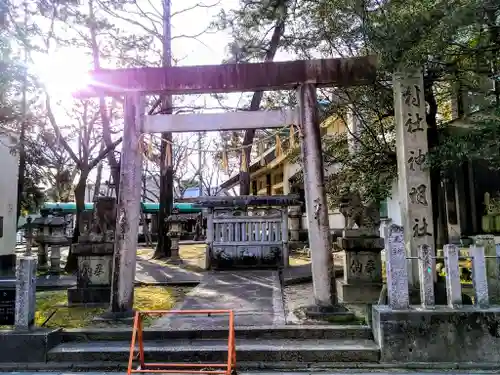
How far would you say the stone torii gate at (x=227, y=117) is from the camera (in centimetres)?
744

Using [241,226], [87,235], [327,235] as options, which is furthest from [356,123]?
[87,235]

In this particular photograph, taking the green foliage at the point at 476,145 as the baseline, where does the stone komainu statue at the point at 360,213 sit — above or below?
below

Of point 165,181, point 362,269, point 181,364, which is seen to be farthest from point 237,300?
point 165,181

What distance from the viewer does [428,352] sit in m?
5.80

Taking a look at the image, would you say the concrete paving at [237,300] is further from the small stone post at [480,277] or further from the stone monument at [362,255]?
the small stone post at [480,277]

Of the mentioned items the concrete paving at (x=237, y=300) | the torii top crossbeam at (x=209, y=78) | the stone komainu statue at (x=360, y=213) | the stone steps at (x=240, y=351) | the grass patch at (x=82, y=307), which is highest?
the torii top crossbeam at (x=209, y=78)

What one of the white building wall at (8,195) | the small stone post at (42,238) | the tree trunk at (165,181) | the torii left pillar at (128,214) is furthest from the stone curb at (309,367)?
the white building wall at (8,195)

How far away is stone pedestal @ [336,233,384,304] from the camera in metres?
9.27

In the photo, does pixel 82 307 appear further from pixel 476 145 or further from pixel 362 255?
pixel 476 145

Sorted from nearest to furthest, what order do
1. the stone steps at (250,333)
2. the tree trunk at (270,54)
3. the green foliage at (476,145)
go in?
the stone steps at (250,333) → the green foliage at (476,145) → the tree trunk at (270,54)

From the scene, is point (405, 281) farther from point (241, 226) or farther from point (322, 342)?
point (241, 226)

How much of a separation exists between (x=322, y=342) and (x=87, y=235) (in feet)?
20.7

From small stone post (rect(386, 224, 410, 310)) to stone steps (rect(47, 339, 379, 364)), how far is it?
0.78 meters

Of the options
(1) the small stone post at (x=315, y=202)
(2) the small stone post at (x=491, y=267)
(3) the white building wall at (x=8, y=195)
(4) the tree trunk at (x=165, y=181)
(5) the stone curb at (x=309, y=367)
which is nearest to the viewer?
(5) the stone curb at (x=309, y=367)
